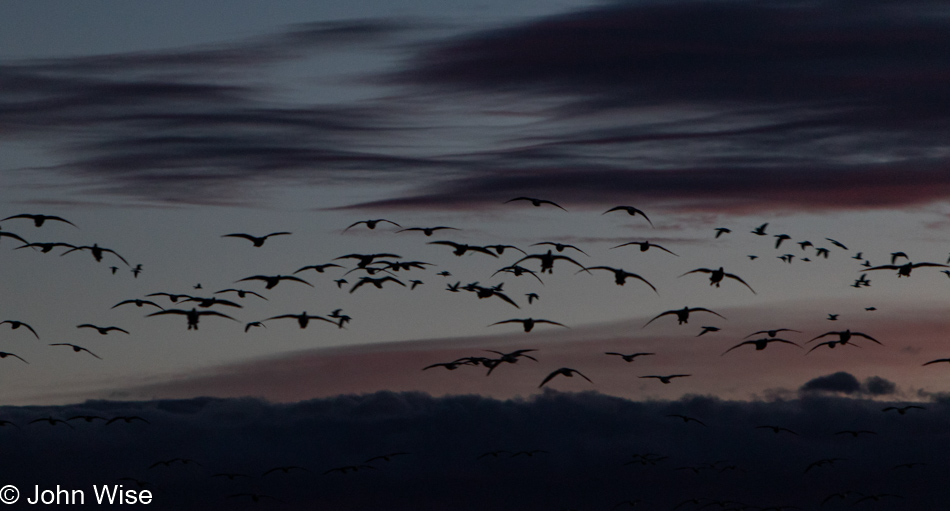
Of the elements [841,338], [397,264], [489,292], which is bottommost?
[841,338]

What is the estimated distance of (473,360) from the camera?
72.6m

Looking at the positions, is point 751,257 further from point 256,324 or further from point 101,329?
point 101,329

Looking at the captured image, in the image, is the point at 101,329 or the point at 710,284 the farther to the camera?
the point at 101,329

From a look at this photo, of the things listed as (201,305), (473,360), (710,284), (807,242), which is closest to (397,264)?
(473,360)

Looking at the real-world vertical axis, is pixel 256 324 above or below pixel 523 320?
above

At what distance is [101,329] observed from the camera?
247ft

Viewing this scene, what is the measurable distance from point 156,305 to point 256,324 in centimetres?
1368

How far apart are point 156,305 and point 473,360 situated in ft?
82.0

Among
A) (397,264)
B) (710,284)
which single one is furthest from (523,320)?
(397,264)

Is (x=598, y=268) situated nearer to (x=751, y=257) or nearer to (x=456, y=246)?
(x=456, y=246)

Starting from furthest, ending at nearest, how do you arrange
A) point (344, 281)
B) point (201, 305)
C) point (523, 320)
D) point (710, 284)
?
point (344, 281)
point (201, 305)
point (710, 284)
point (523, 320)

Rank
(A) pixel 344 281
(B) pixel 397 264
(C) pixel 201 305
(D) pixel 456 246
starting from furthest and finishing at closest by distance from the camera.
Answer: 1. (A) pixel 344 281
2. (B) pixel 397 264
3. (C) pixel 201 305
4. (D) pixel 456 246

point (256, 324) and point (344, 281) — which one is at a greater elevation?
point (344, 281)

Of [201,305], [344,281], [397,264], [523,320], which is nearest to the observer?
[523,320]
